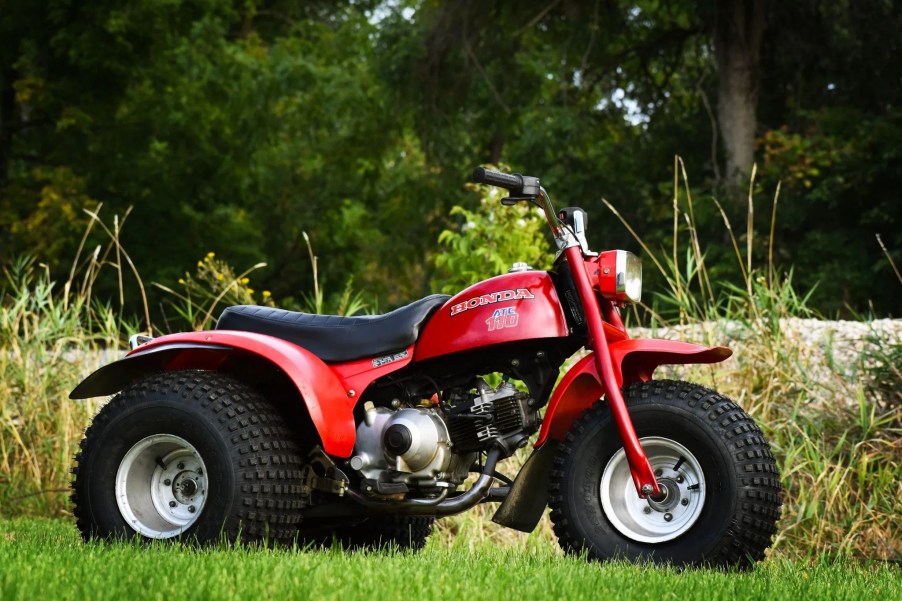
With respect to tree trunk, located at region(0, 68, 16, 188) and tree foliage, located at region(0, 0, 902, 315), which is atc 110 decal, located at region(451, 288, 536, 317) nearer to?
tree foliage, located at region(0, 0, 902, 315)

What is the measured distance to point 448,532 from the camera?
23.6ft

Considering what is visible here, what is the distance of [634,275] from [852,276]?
41.6 ft

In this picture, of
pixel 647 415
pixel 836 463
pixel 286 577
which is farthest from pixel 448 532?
pixel 286 577

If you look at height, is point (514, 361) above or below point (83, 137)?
below

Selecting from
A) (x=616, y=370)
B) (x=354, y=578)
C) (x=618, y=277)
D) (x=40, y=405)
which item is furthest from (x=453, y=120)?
(x=354, y=578)

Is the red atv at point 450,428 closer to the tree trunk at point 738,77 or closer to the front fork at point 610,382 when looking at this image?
the front fork at point 610,382

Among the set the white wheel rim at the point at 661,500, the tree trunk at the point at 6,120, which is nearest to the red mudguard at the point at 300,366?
the white wheel rim at the point at 661,500

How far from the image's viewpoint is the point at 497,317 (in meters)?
4.94

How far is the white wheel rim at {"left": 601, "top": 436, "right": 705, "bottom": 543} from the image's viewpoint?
467 cm

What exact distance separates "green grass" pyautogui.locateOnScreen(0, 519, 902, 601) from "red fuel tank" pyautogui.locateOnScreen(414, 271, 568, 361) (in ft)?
2.69

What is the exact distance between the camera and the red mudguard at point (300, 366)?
4980 millimetres

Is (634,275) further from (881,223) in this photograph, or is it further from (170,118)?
(170,118)

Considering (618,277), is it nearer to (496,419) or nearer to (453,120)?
(496,419)

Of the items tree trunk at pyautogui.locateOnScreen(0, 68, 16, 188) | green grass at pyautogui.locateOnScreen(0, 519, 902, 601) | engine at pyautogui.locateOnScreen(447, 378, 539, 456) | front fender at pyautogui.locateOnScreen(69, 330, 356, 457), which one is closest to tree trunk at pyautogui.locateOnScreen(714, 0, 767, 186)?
tree trunk at pyautogui.locateOnScreen(0, 68, 16, 188)
